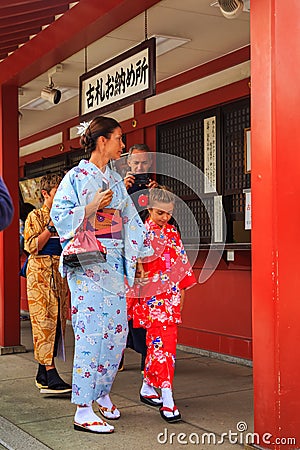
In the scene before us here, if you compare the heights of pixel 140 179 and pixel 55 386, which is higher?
pixel 140 179

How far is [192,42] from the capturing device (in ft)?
19.9

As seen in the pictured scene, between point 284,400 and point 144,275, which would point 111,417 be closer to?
point 144,275

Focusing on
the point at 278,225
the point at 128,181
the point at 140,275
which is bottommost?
the point at 140,275

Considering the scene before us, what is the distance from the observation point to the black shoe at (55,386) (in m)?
4.91

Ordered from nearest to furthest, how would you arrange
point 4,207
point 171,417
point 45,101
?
point 4,207
point 171,417
point 45,101

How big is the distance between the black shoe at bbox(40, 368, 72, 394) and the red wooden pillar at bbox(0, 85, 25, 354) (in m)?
1.99

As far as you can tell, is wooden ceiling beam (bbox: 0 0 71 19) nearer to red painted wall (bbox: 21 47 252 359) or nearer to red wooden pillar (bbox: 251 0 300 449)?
red painted wall (bbox: 21 47 252 359)

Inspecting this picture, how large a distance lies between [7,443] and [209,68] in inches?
161

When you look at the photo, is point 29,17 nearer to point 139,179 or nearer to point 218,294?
point 139,179

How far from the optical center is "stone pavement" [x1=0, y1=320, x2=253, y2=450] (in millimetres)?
3791

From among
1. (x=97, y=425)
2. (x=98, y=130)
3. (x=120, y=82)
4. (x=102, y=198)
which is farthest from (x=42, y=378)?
(x=120, y=82)

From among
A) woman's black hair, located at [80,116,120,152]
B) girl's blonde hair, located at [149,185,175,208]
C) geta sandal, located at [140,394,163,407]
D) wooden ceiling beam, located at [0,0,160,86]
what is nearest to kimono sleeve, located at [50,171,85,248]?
woman's black hair, located at [80,116,120,152]

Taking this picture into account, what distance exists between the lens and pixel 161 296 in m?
4.40

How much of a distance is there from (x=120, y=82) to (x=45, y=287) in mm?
1584
